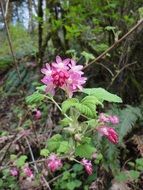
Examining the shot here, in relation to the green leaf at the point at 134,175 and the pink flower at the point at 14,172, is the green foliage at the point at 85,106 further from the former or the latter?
the pink flower at the point at 14,172

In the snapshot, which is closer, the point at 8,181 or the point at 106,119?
the point at 106,119

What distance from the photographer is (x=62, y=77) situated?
147 centimetres

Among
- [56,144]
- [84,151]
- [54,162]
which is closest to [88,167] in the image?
[54,162]

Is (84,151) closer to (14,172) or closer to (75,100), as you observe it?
(75,100)

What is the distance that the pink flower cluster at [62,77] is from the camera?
147 cm

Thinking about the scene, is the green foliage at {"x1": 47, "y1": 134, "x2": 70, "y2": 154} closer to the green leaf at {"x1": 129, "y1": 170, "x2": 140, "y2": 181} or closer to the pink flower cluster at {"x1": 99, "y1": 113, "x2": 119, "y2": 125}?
the pink flower cluster at {"x1": 99, "y1": 113, "x2": 119, "y2": 125}

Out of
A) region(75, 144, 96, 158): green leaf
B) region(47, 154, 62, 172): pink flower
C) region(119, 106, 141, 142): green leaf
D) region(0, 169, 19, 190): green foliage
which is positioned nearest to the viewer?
region(75, 144, 96, 158): green leaf

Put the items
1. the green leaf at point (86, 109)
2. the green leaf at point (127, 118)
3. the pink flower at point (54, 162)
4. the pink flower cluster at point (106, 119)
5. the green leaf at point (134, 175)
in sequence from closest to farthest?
1. the green leaf at point (86, 109)
2. the pink flower cluster at point (106, 119)
3. the pink flower at point (54, 162)
4. the green leaf at point (134, 175)
5. the green leaf at point (127, 118)

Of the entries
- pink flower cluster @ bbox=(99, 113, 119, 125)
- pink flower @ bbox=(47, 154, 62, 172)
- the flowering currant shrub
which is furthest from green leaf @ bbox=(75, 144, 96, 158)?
pink flower @ bbox=(47, 154, 62, 172)

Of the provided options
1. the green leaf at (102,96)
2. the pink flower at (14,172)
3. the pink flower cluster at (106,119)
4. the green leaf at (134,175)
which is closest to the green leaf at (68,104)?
the green leaf at (102,96)

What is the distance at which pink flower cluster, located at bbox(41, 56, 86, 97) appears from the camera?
57.9 inches

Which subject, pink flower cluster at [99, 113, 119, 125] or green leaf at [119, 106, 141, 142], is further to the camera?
green leaf at [119, 106, 141, 142]

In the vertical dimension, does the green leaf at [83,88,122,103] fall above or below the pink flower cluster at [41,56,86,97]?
below

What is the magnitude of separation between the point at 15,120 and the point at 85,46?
1.57 metres
